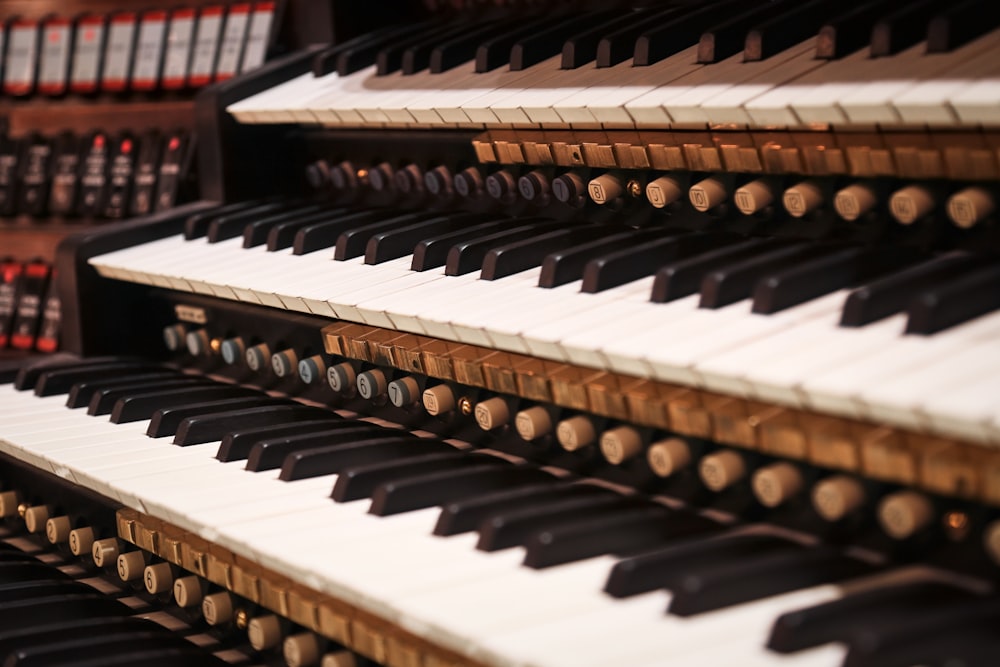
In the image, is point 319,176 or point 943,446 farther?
point 319,176

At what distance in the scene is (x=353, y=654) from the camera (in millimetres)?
1601

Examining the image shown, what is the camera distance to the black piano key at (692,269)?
1455mm

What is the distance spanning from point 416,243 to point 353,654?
2.14ft

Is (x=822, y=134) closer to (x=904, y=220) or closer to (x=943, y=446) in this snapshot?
(x=904, y=220)

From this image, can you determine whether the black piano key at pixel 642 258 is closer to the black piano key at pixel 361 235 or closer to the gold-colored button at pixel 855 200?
the gold-colored button at pixel 855 200

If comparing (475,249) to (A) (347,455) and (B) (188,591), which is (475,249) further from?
(B) (188,591)

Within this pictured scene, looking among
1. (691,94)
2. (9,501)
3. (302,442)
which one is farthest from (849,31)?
(9,501)

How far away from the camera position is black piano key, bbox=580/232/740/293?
5.11 ft

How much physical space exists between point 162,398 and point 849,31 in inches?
48.9

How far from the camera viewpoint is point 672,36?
69.6 inches

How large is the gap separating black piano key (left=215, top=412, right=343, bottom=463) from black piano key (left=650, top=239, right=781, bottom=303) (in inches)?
23.7

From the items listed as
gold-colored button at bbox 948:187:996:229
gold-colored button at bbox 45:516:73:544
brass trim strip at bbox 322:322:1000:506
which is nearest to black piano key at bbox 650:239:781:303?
brass trim strip at bbox 322:322:1000:506

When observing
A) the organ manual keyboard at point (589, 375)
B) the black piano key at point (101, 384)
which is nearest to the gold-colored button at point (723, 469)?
the organ manual keyboard at point (589, 375)

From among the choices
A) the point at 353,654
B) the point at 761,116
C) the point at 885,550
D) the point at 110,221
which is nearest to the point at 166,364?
the point at 110,221
